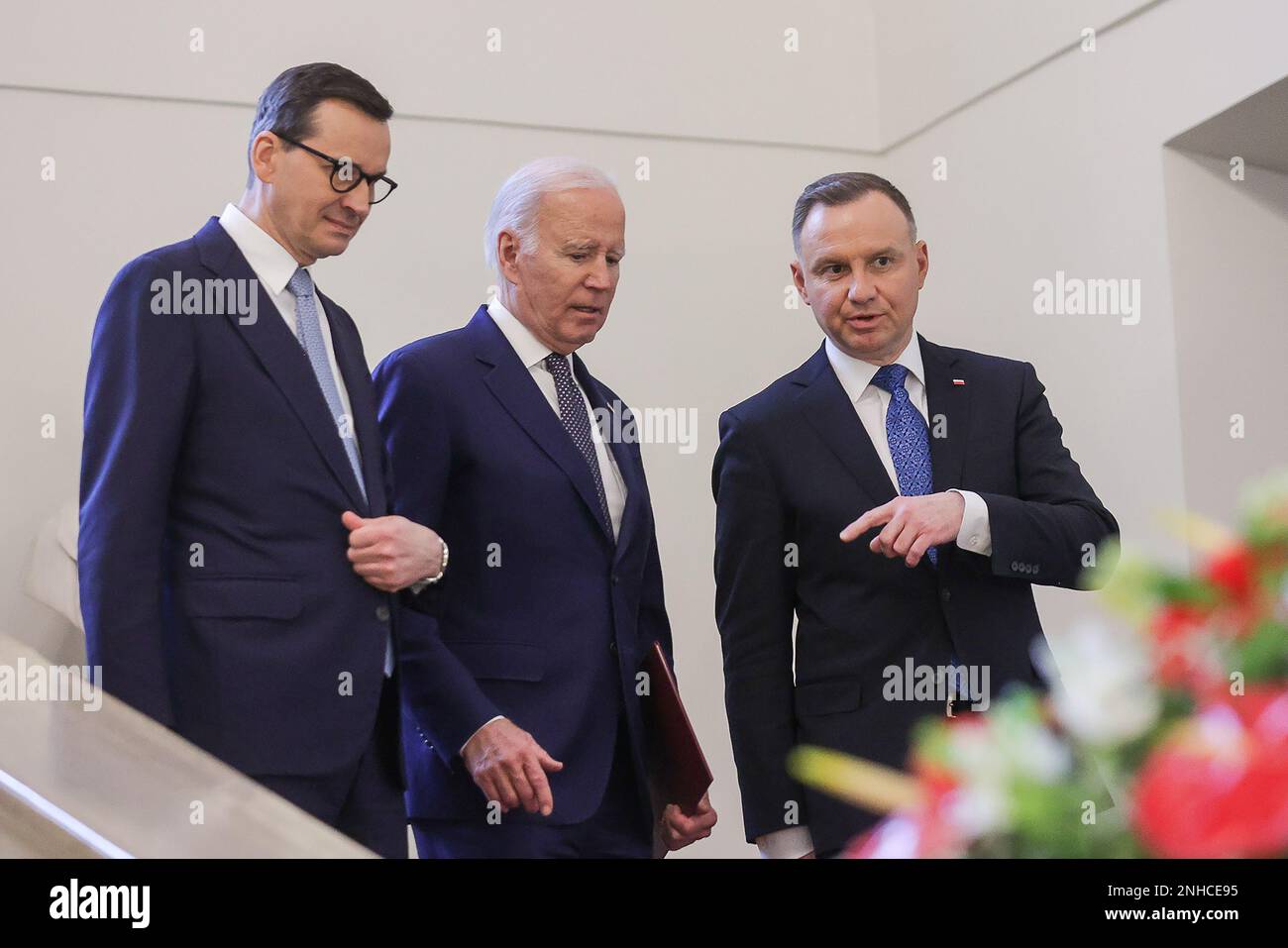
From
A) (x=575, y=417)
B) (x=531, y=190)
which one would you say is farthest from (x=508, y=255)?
(x=575, y=417)

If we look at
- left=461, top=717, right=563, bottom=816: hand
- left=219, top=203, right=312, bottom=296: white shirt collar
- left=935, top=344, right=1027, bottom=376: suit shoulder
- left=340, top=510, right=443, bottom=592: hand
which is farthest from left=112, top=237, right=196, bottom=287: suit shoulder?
left=935, top=344, right=1027, bottom=376: suit shoulder

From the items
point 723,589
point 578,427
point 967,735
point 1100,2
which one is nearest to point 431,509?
point 578,427

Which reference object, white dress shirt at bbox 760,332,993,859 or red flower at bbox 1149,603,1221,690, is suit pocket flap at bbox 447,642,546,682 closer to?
white dress shirt at bbox 760,332,993,859

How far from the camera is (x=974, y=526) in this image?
2.72 meters

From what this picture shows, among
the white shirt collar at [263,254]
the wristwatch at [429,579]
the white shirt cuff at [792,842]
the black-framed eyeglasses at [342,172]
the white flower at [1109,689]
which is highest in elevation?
the black-framed eyeglasses at [342,172]

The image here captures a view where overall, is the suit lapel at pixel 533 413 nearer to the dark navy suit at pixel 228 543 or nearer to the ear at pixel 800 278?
the dark navy suit at pixel 228 543

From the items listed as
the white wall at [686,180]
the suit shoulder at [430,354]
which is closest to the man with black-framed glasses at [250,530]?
the suit shoulder at [430,354]

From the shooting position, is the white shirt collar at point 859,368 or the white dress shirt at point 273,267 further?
the white shirt collar at point 859,368

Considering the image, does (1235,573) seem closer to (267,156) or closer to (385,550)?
(385,550)

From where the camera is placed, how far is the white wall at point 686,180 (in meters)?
4.62

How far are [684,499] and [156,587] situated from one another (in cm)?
320

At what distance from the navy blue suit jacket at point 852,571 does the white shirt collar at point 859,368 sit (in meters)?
0.03

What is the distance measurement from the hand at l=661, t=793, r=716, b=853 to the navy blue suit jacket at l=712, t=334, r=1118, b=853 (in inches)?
5.9

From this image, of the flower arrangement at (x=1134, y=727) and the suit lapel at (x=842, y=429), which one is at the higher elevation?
the suit lapel at (x=842, y=429)
